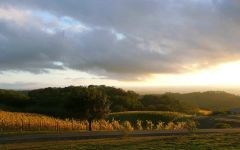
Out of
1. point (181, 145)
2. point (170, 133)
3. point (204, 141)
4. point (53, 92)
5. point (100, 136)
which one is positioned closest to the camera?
point (181, 145)

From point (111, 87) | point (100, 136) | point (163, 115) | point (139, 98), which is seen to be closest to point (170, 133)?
point (100, 136)

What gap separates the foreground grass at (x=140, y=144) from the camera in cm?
2739

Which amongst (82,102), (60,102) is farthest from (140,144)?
(60,102)

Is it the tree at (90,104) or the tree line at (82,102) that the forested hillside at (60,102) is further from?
the tree at (90,104)

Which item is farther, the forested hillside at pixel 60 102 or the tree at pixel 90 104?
the forested hillside at pixel 60 102

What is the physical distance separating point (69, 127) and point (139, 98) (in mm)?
87187

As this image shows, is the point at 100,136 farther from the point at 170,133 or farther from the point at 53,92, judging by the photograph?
the point at 53,92

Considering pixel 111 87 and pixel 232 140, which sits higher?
pixel 111 87

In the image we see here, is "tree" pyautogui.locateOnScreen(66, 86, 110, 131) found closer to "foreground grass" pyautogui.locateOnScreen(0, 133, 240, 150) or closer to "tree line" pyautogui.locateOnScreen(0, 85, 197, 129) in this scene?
"tree line" pyautogui.locateOnScreen(0, 85, 197, 129)

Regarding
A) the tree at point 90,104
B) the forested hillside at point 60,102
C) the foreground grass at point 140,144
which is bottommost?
the foreground grass at point 140,144

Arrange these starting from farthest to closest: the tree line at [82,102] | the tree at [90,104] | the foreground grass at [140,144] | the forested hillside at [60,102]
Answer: the forested hillside at [60,102] < the tree line at [82,102] < the tree at [90,104] < the foreground grass at [140,144]

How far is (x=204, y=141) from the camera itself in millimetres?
30469

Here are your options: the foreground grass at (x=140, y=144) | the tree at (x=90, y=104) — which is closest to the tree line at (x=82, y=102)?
the tree at (x=90, y=104)

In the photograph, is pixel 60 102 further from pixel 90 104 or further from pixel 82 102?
pixel 90 104
